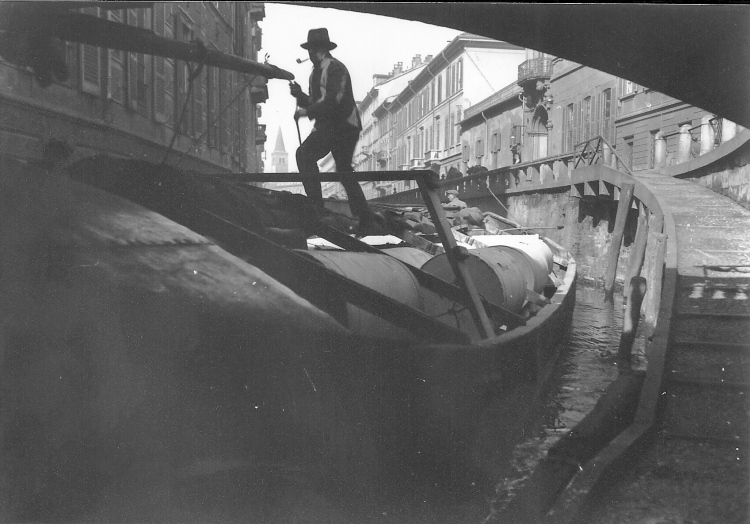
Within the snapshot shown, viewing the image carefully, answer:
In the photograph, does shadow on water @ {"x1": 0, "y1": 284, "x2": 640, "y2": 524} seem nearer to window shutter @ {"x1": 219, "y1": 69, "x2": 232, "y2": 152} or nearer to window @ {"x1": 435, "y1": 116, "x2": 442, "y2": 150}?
window shutter @ {"x1": 219, "y1": 69, "x2": 232, "y2": 152}

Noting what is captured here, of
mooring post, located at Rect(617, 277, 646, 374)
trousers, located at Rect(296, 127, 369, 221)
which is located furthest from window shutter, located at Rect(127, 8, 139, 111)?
mooring post, located at Rect(617, 277, 646, 374)

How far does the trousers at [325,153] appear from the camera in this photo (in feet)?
14.6

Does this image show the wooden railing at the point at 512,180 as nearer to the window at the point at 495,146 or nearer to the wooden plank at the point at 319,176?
the window at the point at 495,146

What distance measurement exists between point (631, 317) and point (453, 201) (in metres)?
3.41

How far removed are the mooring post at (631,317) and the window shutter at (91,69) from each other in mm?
6210

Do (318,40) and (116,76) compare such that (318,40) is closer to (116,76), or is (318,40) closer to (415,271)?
(116,76)

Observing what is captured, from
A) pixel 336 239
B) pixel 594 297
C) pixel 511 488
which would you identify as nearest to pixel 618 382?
pixel 511 488

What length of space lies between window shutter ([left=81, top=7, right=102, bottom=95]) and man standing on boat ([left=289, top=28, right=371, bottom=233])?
117cm

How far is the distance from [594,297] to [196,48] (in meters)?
10.7

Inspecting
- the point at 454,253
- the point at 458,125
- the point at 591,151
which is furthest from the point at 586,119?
the point at 454,253

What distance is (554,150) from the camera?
8.20 meters

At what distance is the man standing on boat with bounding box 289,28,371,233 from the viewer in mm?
4316

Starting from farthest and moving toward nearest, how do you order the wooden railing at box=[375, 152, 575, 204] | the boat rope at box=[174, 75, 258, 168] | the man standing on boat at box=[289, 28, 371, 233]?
the wooden railing at box=[375, 152, 575, 204] < the man standing on boat at box=[289, 28, 371, 233] < the boat rope at box=[174, 75, 258, 168]

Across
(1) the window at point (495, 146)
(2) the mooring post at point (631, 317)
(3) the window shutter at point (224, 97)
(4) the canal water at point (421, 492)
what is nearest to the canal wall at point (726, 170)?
(2) the mooring post at point (631, 317)
